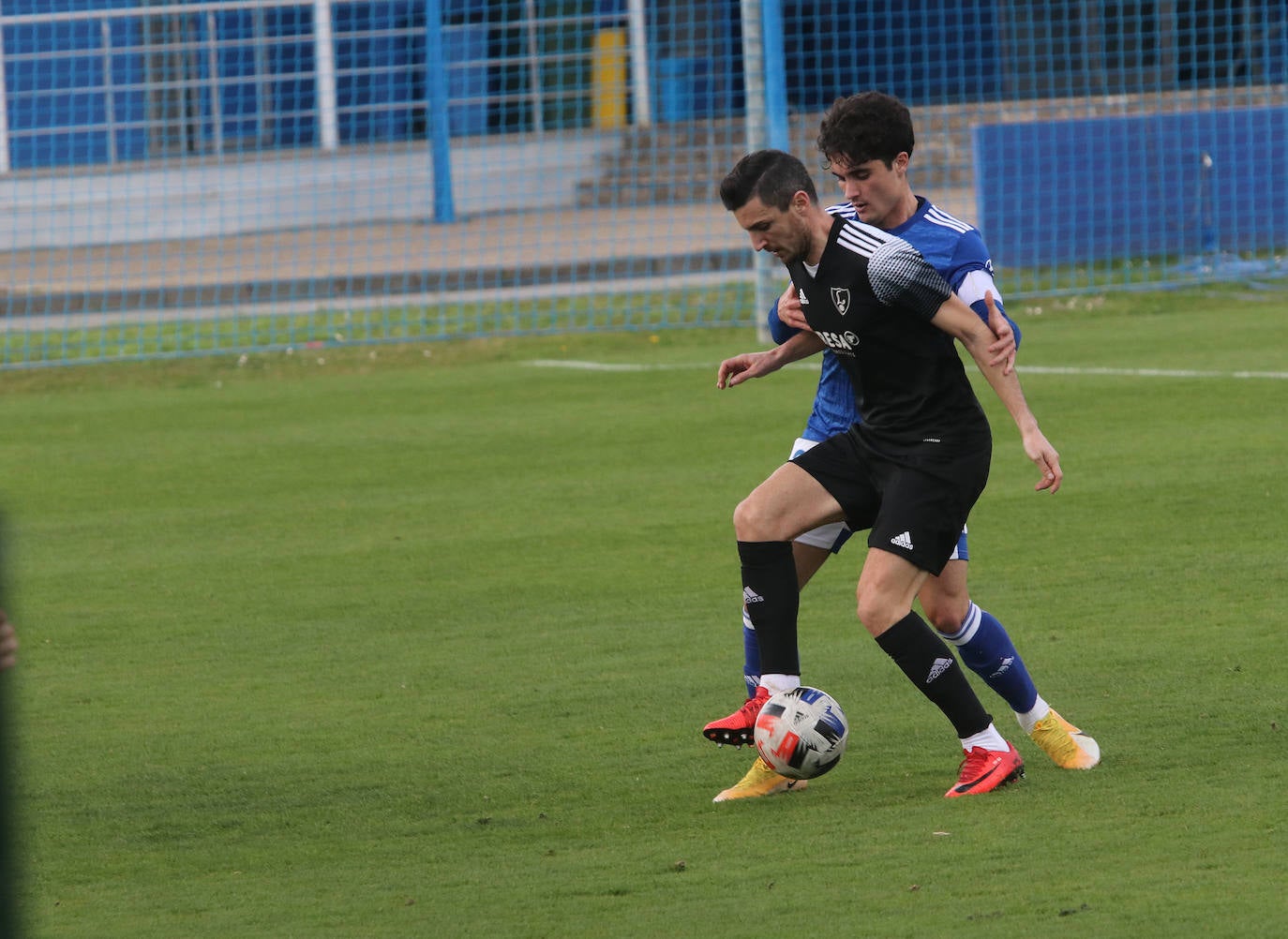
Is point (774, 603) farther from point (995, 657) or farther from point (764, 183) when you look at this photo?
point (764, 183)

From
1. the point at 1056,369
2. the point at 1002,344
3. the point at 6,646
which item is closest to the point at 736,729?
the point at 1002,344

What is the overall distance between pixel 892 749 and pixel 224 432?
6.97 m

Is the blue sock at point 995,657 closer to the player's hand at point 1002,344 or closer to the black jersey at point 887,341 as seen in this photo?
the black jersey at point 887,341

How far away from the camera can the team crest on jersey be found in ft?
15.9

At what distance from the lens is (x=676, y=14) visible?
24.3 metres

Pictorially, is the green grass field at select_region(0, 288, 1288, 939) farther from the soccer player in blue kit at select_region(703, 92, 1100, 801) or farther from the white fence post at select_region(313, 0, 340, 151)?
the white fence post at select_region(313, 0, 340, 151)

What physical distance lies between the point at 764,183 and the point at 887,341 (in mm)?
507

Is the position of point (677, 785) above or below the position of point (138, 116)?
below

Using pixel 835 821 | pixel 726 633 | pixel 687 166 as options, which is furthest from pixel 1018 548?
pixel 687 166

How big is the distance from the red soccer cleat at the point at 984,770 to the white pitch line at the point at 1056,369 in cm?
646

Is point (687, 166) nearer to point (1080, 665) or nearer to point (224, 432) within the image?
point (224, 432)

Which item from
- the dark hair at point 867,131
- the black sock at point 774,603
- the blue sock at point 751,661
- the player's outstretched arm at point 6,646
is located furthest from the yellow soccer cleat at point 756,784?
the player's outstretched arm at point 6,646

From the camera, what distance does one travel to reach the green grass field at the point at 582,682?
4.17m

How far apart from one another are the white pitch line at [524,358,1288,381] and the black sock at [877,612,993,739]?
6382 millimetres
